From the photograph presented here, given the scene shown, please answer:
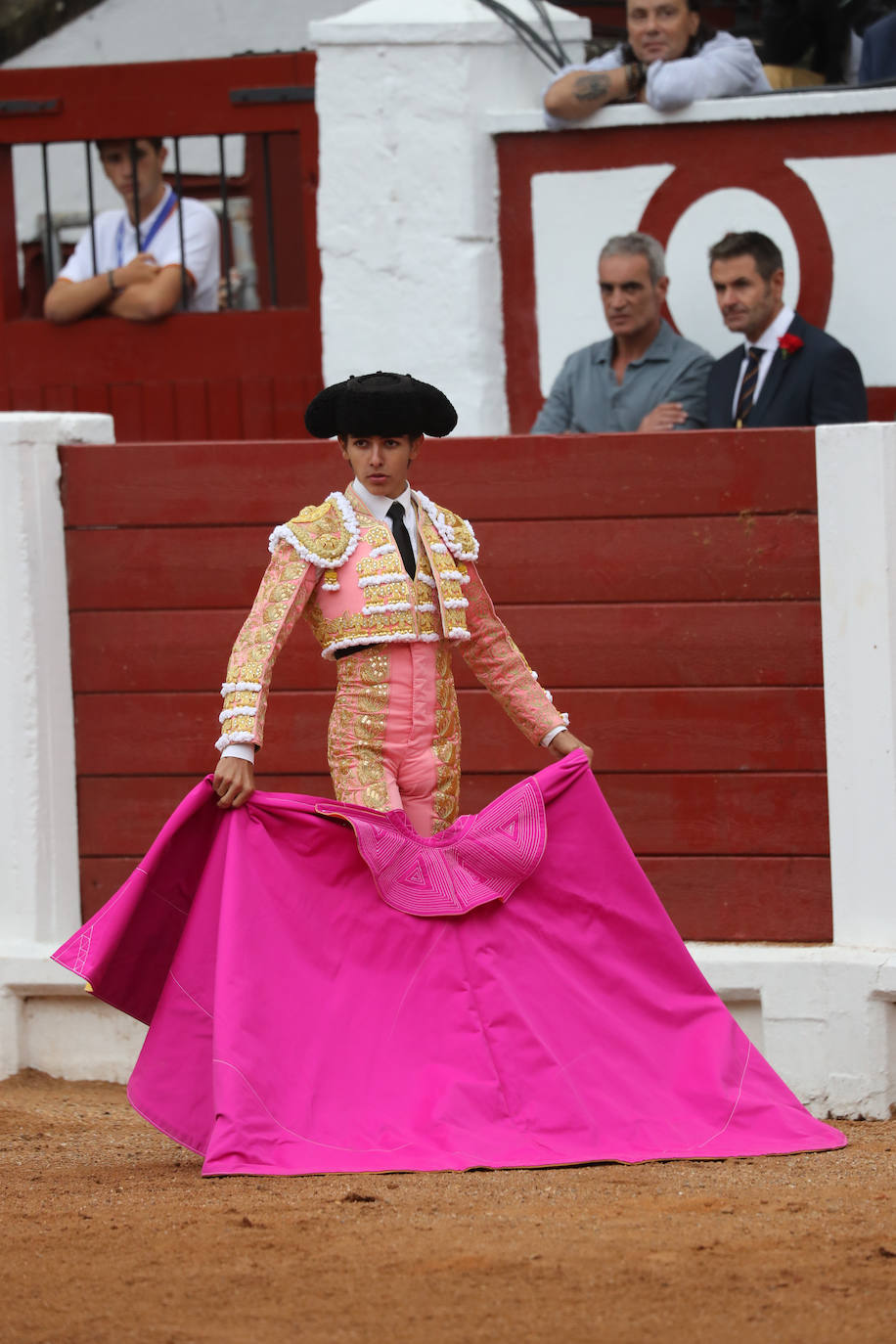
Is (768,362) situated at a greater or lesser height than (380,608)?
greater

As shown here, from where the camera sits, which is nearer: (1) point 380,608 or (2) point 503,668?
(1) point 380,608

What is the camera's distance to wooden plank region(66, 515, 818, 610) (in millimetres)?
4566

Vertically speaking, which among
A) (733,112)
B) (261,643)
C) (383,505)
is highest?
(733,112)

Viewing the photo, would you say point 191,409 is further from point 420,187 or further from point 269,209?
point 420,187

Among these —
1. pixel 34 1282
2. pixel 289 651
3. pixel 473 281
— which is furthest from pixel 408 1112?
pixel 473 281

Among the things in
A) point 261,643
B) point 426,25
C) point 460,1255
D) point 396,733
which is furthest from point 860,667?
point 426,25

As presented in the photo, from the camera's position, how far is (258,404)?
6750mm

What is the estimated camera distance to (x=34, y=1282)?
295 centimetres

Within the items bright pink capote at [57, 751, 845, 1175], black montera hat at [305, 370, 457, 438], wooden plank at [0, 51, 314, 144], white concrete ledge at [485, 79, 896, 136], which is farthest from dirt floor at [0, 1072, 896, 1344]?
wooden plank at [0, 51, 314, 144]

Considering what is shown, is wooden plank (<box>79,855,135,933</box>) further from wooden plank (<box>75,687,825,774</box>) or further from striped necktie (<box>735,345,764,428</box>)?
striped necktie (<box>735,345,764,428</box>)

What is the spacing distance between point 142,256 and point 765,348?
2445 millimetres

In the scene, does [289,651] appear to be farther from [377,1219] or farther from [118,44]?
[118,44]

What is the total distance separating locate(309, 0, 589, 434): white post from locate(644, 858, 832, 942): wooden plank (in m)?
1.89

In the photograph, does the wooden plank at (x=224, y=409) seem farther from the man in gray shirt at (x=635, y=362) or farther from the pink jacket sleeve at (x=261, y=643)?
the pink jacket sleeve at (x=261, y=643)
